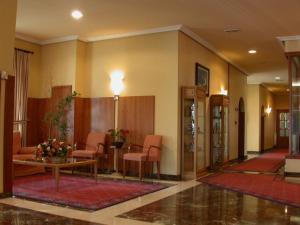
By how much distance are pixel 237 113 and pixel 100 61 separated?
591 centimetres

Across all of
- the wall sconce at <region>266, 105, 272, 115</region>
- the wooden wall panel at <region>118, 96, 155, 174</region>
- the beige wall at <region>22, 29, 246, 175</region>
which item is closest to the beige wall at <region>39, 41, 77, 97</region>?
the beige wall at <region>22, 29, 246, 175</region>

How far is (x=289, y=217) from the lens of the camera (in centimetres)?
487

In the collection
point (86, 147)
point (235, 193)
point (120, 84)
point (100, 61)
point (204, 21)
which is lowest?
point (235, 193)

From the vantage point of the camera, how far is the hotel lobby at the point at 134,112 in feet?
18.4

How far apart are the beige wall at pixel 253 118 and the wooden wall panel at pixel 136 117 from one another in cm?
954

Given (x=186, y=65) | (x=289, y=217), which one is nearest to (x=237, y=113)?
(x=186, y=65)

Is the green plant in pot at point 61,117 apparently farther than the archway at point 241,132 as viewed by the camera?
No

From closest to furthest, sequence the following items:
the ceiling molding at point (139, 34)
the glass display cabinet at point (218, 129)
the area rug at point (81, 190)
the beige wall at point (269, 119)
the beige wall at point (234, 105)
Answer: the area rug at point (81, 190), the ceiling molding at point (139, 34), the glass display cabinet at point (218, 129), the beige wall at point (234, 105), the beige wall at point (269, 119)

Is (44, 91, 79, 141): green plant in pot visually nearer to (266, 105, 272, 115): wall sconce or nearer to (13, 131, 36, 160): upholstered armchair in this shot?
(13, 131, 36, 160): upholstered armchair

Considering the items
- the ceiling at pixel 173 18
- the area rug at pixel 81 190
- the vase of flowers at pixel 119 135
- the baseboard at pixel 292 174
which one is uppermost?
the ceiling at pixel 173 18

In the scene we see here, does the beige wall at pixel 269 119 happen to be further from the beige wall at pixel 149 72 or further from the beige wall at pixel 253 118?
the beige wall at pixel 149 72

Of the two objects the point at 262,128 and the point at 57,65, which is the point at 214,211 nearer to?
the point at 57,65

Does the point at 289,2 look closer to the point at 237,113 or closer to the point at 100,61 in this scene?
the point at 100,61

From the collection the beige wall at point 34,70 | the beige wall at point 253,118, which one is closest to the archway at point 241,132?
the beige wall at point 253,118
